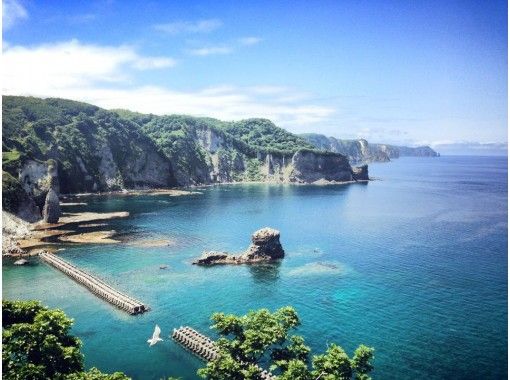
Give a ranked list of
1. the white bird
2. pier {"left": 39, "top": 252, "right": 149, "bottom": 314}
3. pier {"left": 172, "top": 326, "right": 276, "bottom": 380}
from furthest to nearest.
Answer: pier {"left": 39, "top": 252, "right": 149, "bottom": 314} < pier {"left": 172, "top": 326, "right": 276, "bottom": 380} < the white bird

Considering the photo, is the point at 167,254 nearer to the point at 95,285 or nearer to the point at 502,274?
the point at 95,285

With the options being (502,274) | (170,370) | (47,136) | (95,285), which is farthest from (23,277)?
(47,136)

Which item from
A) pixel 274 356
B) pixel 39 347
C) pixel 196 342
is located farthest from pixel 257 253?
pixel 39 347

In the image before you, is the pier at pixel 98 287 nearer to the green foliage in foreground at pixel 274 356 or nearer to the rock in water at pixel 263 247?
the green foliage in foreground at pixel 274 356

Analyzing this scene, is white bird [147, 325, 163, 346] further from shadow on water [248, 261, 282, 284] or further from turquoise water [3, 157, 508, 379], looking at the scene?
shadow on water [248, 261, 282, 284]

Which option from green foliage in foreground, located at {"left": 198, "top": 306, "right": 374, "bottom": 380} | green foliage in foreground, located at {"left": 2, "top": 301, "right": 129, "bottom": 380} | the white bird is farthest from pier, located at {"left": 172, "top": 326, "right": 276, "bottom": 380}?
green foliage in foreground, located at {"left": 2, "top": 301, "right": 129, "bottom": 380}

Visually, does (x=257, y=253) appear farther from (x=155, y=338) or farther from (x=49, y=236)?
(x=49, y=236)

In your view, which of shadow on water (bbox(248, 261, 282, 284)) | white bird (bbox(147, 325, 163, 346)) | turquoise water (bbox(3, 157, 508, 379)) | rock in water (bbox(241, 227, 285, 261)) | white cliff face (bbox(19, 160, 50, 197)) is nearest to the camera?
white bird (bbox(147, 325, 163, 346))

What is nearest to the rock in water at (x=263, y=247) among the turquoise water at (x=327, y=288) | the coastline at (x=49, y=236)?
the turquoise water at (x=327, y=288)
